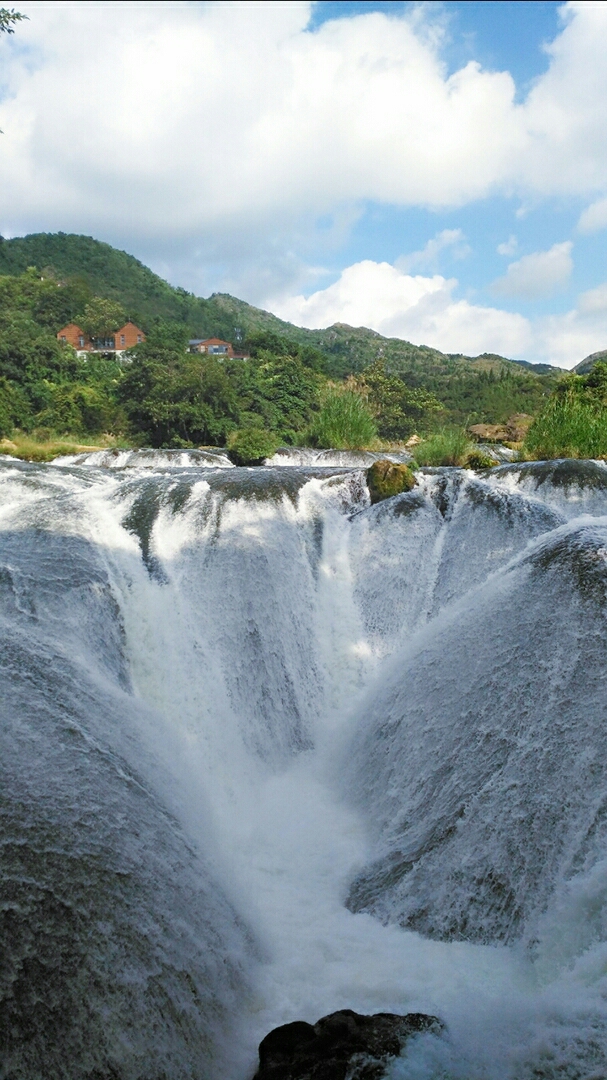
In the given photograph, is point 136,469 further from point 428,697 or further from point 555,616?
point 555,616

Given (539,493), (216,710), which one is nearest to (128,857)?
(216,710)

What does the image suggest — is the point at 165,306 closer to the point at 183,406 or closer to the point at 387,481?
the point at 183,406

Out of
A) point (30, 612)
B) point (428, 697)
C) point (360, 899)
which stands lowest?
point (360, 899)

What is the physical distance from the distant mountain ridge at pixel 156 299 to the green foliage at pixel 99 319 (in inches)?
345

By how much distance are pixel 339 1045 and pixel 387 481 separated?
803cm

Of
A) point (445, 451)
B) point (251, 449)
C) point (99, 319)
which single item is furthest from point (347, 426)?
point (99, 319)

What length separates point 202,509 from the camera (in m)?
8.86

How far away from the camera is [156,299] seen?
69500mm

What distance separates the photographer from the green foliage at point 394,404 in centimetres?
3612

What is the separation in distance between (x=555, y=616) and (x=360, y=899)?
2300 mm

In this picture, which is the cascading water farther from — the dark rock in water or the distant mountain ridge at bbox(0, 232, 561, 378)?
the distant mountain ridge at bbox(0, 232, 561, 378)

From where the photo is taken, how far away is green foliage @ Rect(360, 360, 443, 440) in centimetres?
3612

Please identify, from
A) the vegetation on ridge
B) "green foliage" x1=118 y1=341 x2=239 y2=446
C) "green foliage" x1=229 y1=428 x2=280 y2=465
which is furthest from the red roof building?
"green foliage" x1=229 y1=428 x2=280 y2=465

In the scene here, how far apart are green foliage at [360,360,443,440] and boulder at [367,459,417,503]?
2531cm
